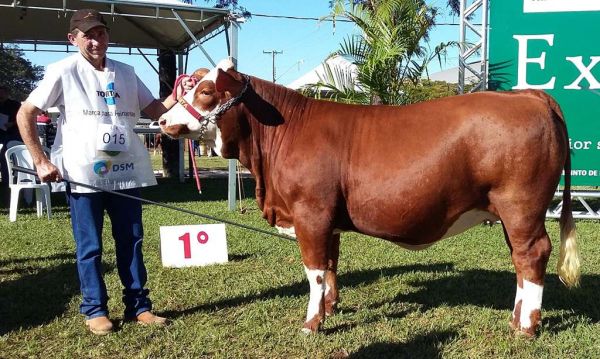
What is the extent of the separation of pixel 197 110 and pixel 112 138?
2.00ft

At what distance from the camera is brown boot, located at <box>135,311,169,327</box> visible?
12.7ft

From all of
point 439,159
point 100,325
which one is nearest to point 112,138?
point 100,325

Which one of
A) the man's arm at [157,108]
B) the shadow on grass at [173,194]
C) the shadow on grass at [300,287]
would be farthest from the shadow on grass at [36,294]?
the shadow on grass at [173,194]

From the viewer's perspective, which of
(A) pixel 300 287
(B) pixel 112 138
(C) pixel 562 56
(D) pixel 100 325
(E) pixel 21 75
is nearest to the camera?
(B) pixel 112 138

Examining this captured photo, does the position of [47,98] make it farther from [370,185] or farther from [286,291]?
[286,291]

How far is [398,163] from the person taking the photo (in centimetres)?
330

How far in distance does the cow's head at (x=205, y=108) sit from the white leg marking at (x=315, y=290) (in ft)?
3.54

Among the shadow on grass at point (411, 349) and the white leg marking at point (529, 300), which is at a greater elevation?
the white leg marking at point (529, 300)

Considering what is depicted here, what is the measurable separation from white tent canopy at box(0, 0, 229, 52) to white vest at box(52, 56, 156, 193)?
5922 mm

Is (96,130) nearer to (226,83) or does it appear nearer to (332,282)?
(226,83)

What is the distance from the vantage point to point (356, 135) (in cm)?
345

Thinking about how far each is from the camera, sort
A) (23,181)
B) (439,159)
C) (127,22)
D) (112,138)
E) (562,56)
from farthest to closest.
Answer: (127,22), (23,181), (562,56), (112,138), (439,159)

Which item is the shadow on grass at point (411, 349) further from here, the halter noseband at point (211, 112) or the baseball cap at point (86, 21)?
the baseball cap at point (86, 21)

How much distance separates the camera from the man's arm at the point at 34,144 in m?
3.35
